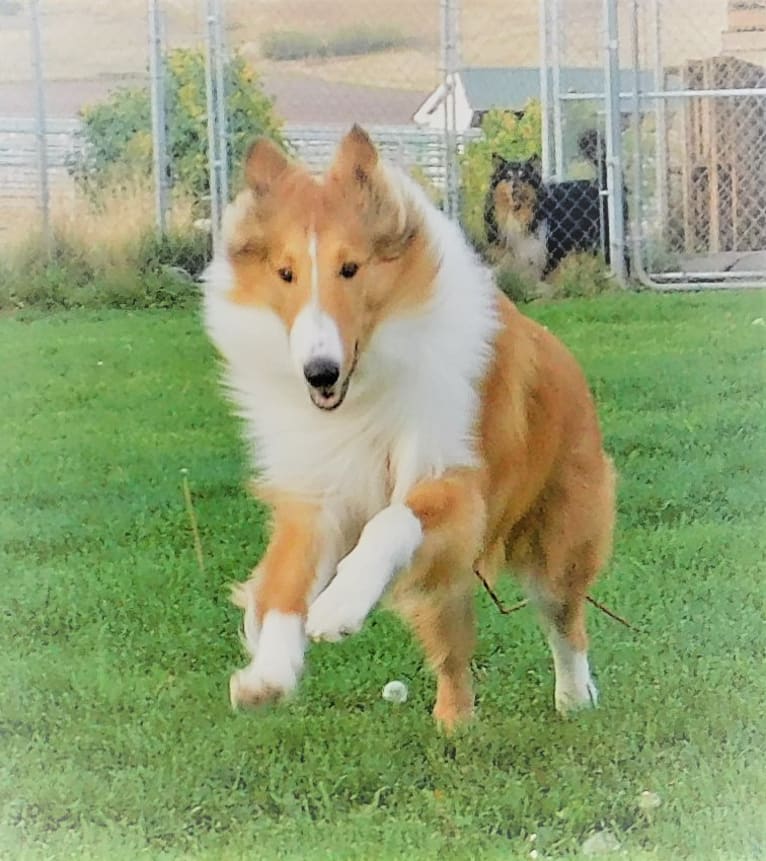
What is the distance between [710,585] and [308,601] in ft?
2.23

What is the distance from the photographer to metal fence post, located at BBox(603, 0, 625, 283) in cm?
210

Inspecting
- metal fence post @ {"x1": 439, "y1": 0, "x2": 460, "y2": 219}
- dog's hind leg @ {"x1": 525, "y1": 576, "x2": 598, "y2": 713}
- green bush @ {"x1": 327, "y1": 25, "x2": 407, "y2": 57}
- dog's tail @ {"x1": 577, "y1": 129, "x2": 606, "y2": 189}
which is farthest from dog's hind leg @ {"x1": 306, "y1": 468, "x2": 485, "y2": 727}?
green bush @ {"x1": 327, "y1": 25, "x2": 407, "y2": 57}

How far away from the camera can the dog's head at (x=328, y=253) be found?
5.84 feet

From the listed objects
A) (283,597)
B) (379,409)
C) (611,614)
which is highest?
(379,409)

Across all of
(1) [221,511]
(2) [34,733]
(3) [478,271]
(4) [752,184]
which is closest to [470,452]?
(3) [478,271]

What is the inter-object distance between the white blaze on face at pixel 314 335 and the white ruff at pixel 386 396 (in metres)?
0.08

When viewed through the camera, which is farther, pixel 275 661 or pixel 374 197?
pixel 374 197

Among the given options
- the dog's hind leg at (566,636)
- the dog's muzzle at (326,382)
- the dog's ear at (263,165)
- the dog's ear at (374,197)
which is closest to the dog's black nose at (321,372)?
the dog's muzzle at (326,382)

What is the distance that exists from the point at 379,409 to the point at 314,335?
0.65 feet

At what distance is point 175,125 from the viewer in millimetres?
2035

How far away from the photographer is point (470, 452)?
1916 millimetres

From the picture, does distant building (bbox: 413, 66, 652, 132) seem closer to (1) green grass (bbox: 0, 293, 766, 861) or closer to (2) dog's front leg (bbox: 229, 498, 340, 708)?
(1) green grass (bbox: 0, 293, 766, 861)

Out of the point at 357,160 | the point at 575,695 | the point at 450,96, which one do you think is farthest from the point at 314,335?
the point at 575,695

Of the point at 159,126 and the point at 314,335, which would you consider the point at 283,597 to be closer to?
the point at 314,335
